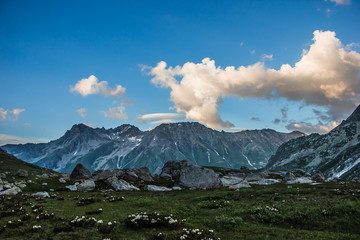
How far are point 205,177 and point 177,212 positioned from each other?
36.3 m

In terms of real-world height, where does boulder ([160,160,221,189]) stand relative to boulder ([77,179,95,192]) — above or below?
above

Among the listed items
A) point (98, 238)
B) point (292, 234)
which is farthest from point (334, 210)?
point (98, 238)

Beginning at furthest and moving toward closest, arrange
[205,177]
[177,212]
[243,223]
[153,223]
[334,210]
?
[205,177] < [177,212] < [334,210] < [243,223] < [153,223]

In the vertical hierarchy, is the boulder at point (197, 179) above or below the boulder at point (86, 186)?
above

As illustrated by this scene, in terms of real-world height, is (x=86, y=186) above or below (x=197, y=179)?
below

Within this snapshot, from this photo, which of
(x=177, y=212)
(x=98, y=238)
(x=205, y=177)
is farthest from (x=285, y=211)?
(x=205, y=177)

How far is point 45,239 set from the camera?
44.3 feet

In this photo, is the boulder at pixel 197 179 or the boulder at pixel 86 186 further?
the boulder at pixel 197 179

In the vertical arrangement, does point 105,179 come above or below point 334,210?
below

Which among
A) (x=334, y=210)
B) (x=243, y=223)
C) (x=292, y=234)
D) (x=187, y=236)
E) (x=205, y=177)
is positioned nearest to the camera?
(x=187, y=236)

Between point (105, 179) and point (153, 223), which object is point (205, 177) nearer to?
point (105, 179)

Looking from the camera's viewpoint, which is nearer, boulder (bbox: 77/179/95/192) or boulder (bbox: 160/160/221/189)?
boulder (bbox: 77/179/95/192)

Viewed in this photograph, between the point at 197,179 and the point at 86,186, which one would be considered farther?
the point at 197,179

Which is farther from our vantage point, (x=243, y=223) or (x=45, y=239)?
(x=243, y=223)
